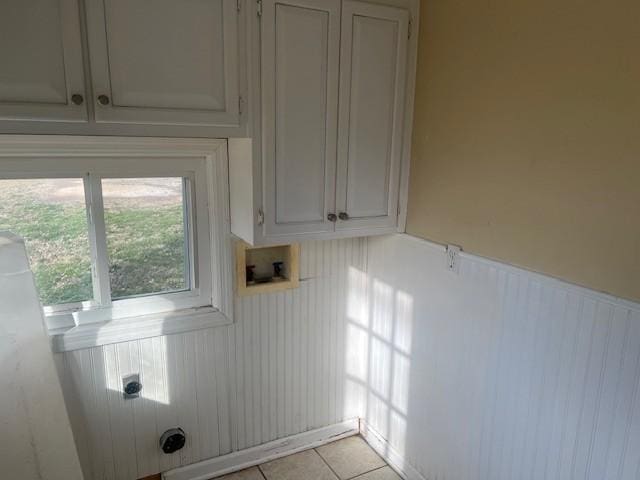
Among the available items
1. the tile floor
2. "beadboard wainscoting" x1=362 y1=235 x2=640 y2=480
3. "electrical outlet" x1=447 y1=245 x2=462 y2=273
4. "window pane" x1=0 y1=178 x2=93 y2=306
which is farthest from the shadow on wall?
"window pane" x1=0 y1=178 x2=93 y2=306

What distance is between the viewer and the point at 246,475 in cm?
213

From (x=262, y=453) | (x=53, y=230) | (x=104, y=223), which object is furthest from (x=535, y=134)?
(x=262, y=453)

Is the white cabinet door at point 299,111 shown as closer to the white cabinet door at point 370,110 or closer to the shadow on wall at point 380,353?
the white cabinet door at point 370,110

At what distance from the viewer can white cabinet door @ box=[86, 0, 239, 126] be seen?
52.9 inches

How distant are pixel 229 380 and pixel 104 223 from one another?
0.88 meters

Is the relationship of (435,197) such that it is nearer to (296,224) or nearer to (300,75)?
(296,224)

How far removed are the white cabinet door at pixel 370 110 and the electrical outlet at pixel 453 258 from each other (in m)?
0.32

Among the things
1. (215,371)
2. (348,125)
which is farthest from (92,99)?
(215,371)

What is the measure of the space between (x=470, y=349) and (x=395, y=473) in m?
0.85

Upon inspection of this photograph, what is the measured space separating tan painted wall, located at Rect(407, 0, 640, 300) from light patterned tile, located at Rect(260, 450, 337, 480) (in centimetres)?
123

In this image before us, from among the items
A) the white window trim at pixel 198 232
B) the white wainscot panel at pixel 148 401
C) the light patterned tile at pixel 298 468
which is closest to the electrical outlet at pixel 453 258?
the white window trim at pixel 198 232

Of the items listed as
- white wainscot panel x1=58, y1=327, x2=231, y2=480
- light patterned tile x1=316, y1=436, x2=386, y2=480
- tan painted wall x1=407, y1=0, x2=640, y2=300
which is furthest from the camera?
light patterned tile x1=316, y1=436, x2=386, y2=480

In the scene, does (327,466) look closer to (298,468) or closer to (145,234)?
(298,468)

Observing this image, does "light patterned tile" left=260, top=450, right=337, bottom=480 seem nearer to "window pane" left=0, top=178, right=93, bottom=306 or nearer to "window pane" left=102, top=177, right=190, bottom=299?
"window pane" left=102, top=177, right=190, bottom=299
